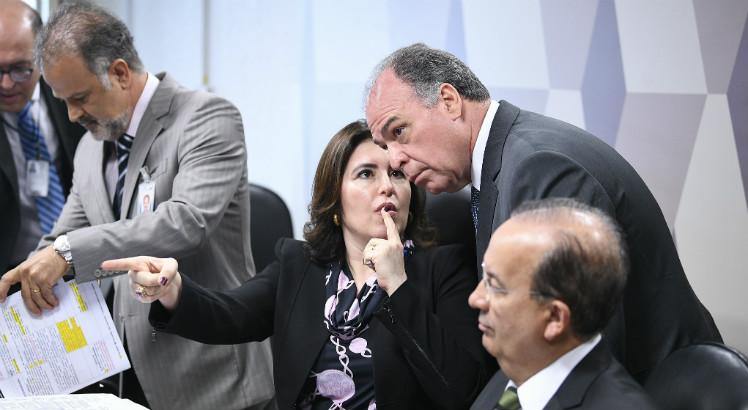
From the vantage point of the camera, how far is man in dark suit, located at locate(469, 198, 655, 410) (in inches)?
58.9

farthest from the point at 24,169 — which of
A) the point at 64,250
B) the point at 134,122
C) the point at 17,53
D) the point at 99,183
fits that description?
the point at 64,250

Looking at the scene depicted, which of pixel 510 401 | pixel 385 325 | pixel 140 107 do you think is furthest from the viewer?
pixel 140 107

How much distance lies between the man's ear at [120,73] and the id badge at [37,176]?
789mm

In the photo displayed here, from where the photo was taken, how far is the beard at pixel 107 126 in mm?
2883

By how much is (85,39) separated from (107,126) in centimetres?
27

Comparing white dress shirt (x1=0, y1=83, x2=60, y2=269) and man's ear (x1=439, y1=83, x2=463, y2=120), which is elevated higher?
man's ear (x1=439, y1=83, x2=463, y2=120)

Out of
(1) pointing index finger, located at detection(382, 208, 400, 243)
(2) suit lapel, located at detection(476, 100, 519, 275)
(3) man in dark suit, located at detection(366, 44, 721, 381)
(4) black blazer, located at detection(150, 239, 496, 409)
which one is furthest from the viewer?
(1) pointing index finger, located at detection(382, 208, 400, 243)

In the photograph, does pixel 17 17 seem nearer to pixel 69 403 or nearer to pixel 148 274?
pixel 148 274

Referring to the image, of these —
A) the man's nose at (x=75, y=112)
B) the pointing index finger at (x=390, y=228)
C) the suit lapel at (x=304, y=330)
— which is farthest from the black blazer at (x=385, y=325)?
the man's nose at (x=75, y=112)

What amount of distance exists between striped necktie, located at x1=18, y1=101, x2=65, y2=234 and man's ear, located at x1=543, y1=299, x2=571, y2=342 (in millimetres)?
2502

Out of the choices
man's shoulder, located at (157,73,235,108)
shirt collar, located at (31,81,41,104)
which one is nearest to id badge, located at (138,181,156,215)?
man's shoulder, located at (157,73,235,108)

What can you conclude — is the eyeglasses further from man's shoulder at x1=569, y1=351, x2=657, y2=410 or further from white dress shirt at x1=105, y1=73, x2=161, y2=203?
man's shoulder at x1=569, y1=351, x2=657, y2=410

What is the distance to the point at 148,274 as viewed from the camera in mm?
2291

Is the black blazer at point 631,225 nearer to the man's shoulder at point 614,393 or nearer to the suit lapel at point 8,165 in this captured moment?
the man's shoulder at point 614,393
